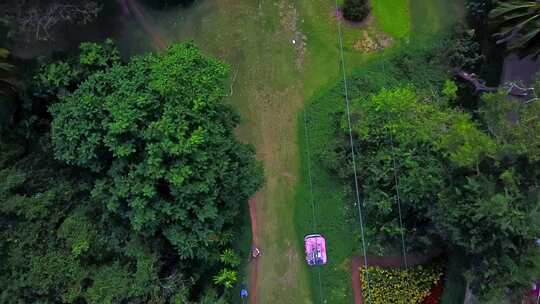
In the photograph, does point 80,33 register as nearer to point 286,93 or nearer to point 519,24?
point 286,93

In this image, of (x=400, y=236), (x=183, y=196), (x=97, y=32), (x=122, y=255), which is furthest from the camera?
(x=97, y=32)

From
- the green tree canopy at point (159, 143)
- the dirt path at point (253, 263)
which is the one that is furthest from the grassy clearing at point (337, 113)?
the green tree canopy at point (159, 143)

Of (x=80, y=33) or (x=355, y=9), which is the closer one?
(x=355, y=9)

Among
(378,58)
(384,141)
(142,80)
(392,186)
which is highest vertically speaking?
(378,58)

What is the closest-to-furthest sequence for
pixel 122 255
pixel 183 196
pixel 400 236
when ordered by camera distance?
pixel 183 196 → pixel 122 255 → pixel 400 236

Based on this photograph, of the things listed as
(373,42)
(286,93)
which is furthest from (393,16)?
(286,93)

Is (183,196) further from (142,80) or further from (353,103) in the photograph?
(353,103)

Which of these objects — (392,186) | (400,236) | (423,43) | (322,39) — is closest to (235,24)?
(322,39)
